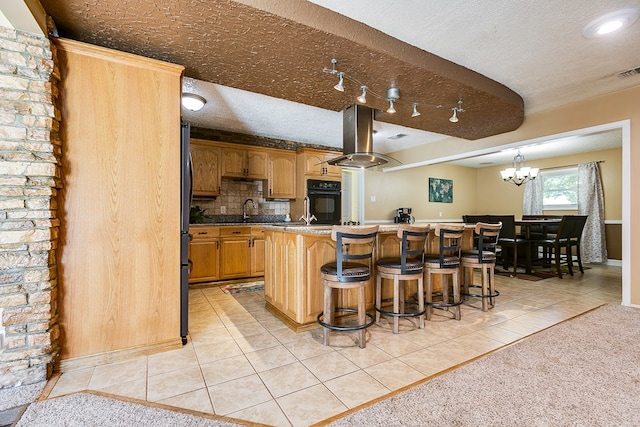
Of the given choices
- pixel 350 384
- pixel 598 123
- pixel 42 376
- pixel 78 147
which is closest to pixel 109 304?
pixel 42 376

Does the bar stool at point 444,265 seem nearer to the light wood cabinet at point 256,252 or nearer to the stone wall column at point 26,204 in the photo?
the light wood cabinet at point 256,252

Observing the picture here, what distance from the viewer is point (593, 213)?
21.1 feet

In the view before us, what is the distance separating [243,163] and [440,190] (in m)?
5.52

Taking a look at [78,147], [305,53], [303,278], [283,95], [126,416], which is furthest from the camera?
[283,95]

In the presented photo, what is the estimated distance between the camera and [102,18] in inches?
74.6

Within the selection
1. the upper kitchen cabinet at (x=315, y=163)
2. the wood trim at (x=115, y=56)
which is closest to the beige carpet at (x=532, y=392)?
the wood trim at (x=115, y=56)

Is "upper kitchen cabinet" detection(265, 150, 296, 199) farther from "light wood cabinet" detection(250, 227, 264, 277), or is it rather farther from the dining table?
the dining table

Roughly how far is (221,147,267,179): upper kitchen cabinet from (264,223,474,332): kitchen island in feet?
7.14

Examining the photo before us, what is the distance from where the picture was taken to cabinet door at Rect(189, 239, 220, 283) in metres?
4.27

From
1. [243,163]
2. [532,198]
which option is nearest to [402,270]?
[243,163]

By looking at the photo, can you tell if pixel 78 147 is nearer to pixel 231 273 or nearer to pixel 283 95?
pixel 283 95

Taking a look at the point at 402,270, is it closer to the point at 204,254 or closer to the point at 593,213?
the point at 204,254

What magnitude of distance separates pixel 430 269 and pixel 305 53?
2.29m

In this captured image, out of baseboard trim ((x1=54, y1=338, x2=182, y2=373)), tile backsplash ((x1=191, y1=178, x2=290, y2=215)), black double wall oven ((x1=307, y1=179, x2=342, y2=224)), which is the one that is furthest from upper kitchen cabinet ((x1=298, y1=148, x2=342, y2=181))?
baseboard trim ((x1=54, y1=338, x2=182, y2=373))
